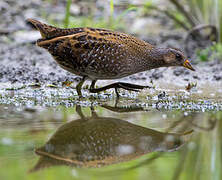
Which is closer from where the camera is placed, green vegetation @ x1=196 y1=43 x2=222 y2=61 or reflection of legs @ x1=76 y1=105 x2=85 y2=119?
reflection of legs @ x1=76 y1=105 x2=85 y2=119

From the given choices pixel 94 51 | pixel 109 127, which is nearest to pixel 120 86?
pixel 94 51

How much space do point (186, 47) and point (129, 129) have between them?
4.58 m

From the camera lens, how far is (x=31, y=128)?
10.8ft

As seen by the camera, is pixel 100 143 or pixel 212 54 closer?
pixel 100 143

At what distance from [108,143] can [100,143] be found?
0.19 feet

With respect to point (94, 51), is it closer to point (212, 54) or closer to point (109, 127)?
point (109, 127)

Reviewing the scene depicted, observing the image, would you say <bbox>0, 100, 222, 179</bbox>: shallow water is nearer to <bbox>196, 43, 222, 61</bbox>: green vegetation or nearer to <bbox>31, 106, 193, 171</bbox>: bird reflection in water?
<bbox>31, 106, 193, 171</bbox>: bird reflection in water

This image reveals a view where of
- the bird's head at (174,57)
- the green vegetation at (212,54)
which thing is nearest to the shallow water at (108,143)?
the bird's head at (174,57)

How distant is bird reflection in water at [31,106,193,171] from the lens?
8.37ft

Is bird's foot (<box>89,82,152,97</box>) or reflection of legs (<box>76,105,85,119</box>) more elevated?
bird's foot (<box>89,82,152,97</box>)

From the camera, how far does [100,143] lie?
2904mm

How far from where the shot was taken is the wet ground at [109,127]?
2.42m

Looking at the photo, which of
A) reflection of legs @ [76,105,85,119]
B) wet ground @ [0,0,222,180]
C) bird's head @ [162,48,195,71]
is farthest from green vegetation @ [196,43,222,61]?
reflection of legs @ [76,105,85,119]

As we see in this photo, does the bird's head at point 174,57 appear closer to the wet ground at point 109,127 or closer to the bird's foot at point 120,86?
the wet ground at point 109,127
